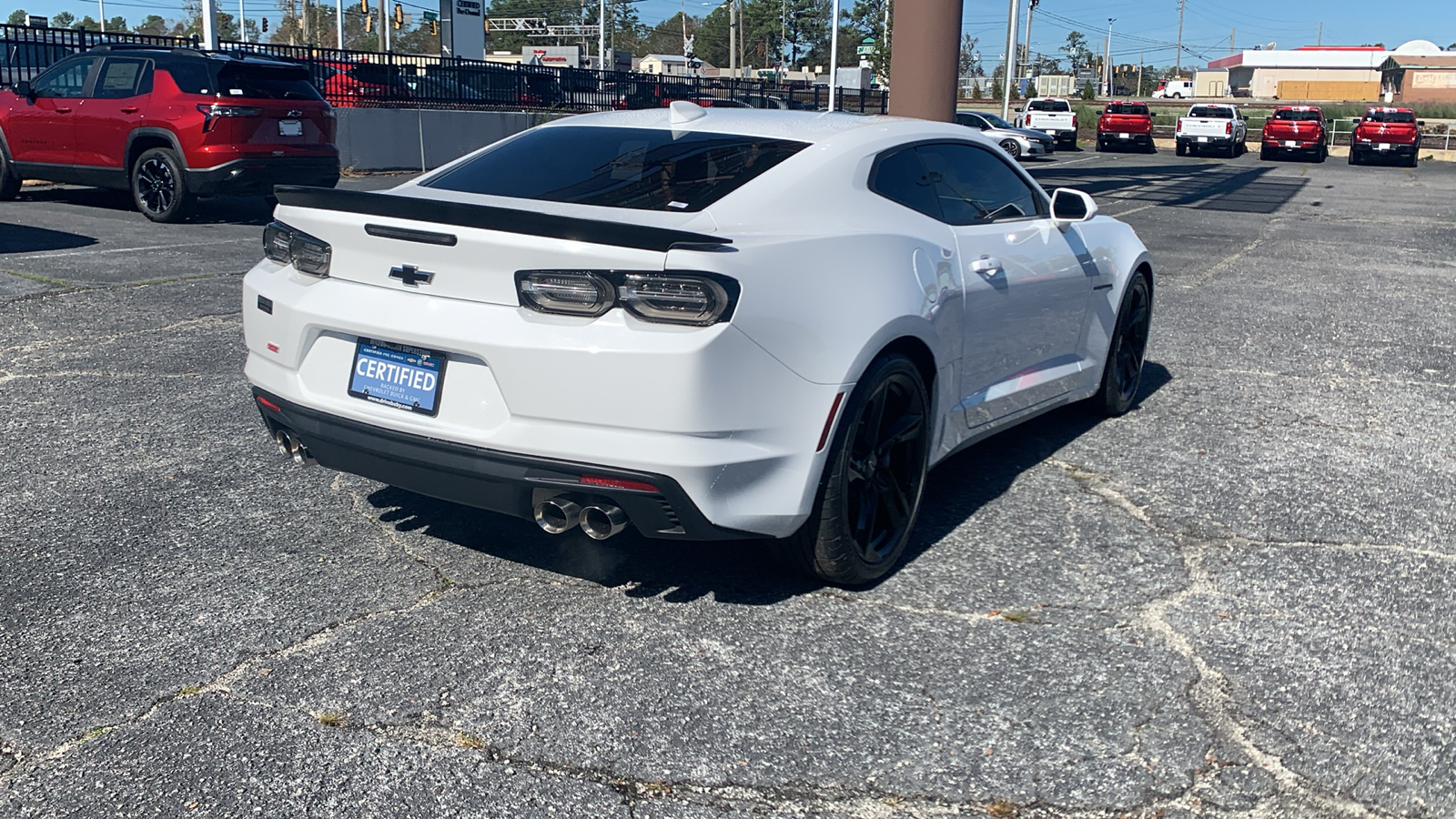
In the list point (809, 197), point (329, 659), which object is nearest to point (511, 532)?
point (329, 659)

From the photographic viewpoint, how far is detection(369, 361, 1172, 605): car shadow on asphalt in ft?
13.0

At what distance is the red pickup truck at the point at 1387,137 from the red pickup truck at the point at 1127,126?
A: 6842mm

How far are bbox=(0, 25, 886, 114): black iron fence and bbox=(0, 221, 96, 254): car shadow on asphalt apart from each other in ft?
18.2

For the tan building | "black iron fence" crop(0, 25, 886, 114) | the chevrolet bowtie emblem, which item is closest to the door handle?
the chevrolet bowtie emblem

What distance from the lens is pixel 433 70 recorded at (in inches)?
A: 915

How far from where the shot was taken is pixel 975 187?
4.87m

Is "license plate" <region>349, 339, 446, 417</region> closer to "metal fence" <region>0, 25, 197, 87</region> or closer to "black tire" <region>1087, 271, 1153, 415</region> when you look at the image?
"black tire" <region>1087, 271, 1153, 415</region>

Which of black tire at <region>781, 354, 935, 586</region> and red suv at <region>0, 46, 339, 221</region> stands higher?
red suv at <region>0, 46, 339, 221</region>

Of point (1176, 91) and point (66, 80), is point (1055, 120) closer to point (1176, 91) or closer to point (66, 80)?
point (66, 80)

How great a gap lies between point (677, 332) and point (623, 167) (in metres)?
1.08

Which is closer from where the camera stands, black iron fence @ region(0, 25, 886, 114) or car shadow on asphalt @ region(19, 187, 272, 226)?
car shadow on asphalt @ region(19, 187, 272, 226)

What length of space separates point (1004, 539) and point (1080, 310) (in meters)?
1.46

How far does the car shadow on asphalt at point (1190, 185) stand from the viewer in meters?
22.2

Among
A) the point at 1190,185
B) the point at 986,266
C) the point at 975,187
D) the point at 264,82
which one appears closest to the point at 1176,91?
the point at 1190,185
